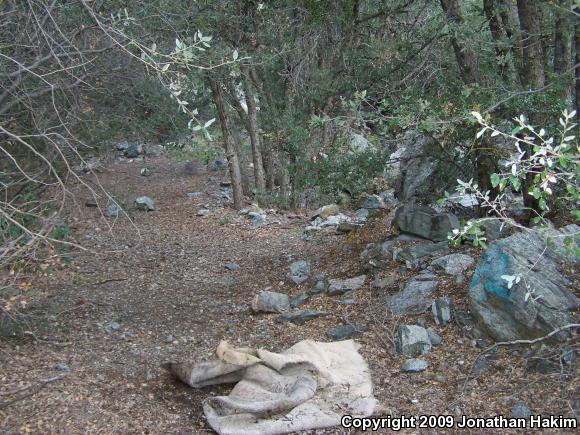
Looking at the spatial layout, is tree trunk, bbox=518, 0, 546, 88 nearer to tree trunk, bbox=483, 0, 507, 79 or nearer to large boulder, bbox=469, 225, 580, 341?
tree trunk, bbox=483, 0, 507, 79

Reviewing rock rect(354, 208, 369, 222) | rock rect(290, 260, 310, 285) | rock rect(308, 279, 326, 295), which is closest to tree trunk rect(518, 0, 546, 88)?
rock rect(308, 279, 326, 295)

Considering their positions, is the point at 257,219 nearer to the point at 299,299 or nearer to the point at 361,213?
the point at 361,213

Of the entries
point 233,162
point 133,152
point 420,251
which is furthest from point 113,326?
Answer: point 133,152

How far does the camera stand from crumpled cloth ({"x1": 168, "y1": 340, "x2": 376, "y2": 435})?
4.20 meters

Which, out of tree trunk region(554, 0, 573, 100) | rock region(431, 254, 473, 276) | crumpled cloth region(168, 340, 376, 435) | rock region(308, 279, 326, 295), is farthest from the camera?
rock region(308, 279, 326, 295)

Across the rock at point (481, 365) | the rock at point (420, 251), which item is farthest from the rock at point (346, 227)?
the rock at point (481, 365)

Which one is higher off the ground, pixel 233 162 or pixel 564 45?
pixel 564 45

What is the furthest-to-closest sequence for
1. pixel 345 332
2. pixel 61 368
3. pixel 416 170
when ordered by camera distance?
1. pixel 416 170
2. pixel 345 332
3. pixel 61 368

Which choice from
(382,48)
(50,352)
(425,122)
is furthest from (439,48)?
(50,352)

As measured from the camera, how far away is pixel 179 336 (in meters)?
5.90

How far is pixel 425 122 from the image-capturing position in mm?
5336

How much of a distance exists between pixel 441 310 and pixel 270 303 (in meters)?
1.73

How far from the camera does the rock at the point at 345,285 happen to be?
21.6 ft

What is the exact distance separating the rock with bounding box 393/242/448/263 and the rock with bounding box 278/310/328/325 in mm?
1121
